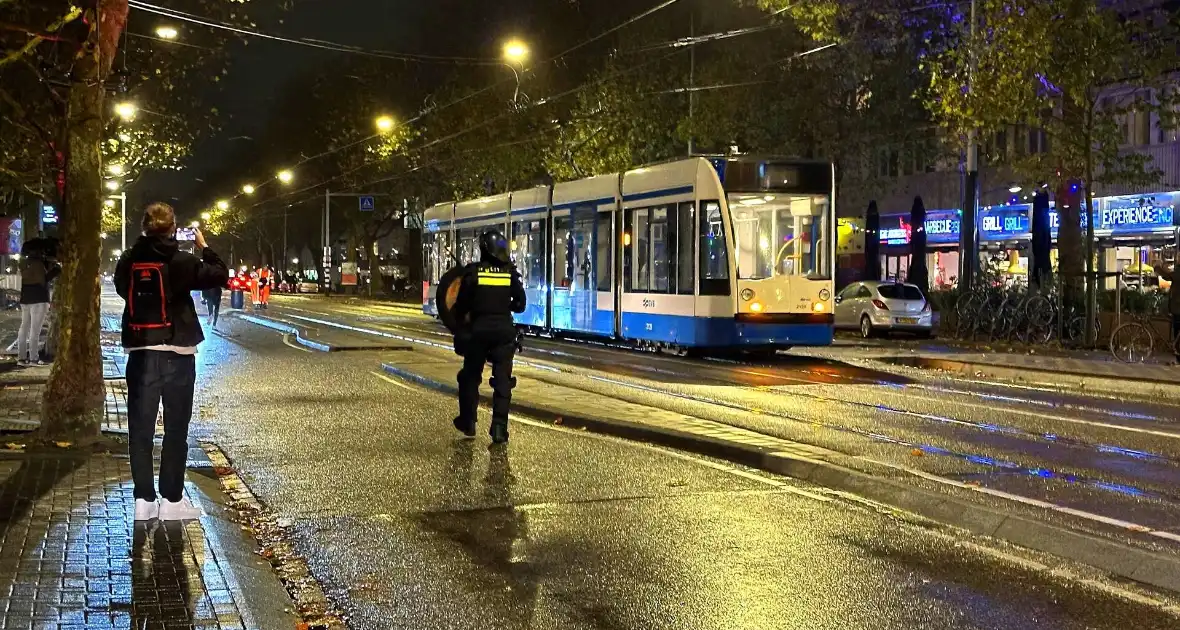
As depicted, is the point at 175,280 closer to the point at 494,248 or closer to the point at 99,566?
the point at 99,566

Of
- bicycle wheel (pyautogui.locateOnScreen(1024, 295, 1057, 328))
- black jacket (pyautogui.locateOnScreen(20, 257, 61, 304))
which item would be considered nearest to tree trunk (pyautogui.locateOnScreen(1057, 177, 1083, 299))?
bicycle wheel (pyautogui.locateOnScreen(1024, 295, 1057, 328))

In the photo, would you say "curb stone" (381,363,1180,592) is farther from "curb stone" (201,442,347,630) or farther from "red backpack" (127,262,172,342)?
"red backpack" (127,262,172,342)

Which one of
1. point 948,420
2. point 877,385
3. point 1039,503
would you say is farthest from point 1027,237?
point 1039,503

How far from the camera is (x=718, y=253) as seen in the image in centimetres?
2053

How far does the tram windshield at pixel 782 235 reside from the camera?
67.4 ft

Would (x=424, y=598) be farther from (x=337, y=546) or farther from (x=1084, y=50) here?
(x=1084, y=50)

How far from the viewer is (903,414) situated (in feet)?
45.4

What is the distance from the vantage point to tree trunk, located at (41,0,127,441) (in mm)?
10008

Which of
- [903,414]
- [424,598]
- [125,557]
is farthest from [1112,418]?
[125,557]

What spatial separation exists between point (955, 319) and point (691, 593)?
24.8 metres

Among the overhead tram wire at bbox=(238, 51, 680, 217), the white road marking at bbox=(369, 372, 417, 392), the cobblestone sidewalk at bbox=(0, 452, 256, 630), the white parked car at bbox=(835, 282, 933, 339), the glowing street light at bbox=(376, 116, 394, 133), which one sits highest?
the glowing street light at bbox=(376, 116, 394, 133)

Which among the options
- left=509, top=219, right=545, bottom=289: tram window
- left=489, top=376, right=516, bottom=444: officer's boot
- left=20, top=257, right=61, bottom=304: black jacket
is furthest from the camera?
left=509, top=219, right=545, bottom=289: tram window

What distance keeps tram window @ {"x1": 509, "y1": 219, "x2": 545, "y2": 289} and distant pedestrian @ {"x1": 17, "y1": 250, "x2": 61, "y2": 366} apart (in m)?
11.0

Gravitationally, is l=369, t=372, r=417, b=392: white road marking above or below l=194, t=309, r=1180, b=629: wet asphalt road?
above
